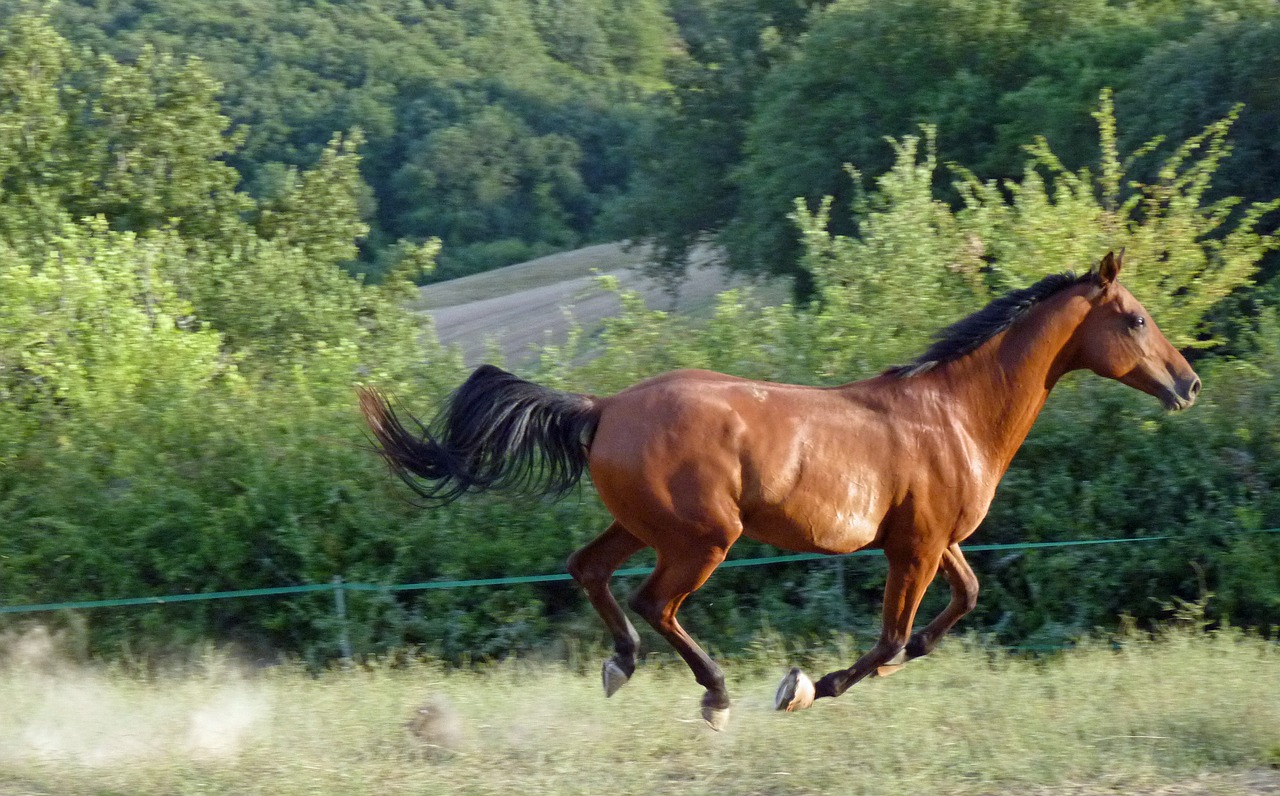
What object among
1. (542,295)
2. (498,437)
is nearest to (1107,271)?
(498,437)

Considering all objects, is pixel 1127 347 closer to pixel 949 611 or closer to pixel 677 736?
pixel 949 611

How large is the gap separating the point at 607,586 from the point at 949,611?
4.97 ft

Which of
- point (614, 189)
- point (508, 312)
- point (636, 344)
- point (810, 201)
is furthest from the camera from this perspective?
point (614, 189)

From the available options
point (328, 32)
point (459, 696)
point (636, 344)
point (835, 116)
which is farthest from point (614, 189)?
point (459, 696)

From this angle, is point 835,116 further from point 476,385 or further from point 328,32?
point 328,32

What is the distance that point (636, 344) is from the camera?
34.8 feet

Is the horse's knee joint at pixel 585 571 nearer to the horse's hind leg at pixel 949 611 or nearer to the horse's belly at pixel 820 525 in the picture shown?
the horse's belly at pixel 820 525

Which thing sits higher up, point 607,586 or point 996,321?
point 996,321

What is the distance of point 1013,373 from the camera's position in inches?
225

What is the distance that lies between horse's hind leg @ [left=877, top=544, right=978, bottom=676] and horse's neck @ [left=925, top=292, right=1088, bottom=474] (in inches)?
20.3

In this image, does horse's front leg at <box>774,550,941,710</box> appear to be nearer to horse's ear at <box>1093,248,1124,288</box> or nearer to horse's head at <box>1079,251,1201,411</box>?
horse's head at <box>1079,251,1201,411</box>

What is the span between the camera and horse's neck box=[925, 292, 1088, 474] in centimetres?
568

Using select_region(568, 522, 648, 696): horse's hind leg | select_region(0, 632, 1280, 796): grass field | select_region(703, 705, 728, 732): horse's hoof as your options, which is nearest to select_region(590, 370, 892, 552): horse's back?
select_region(568, 522, 648, 696): horse's hind leg

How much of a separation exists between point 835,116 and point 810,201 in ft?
5.70
